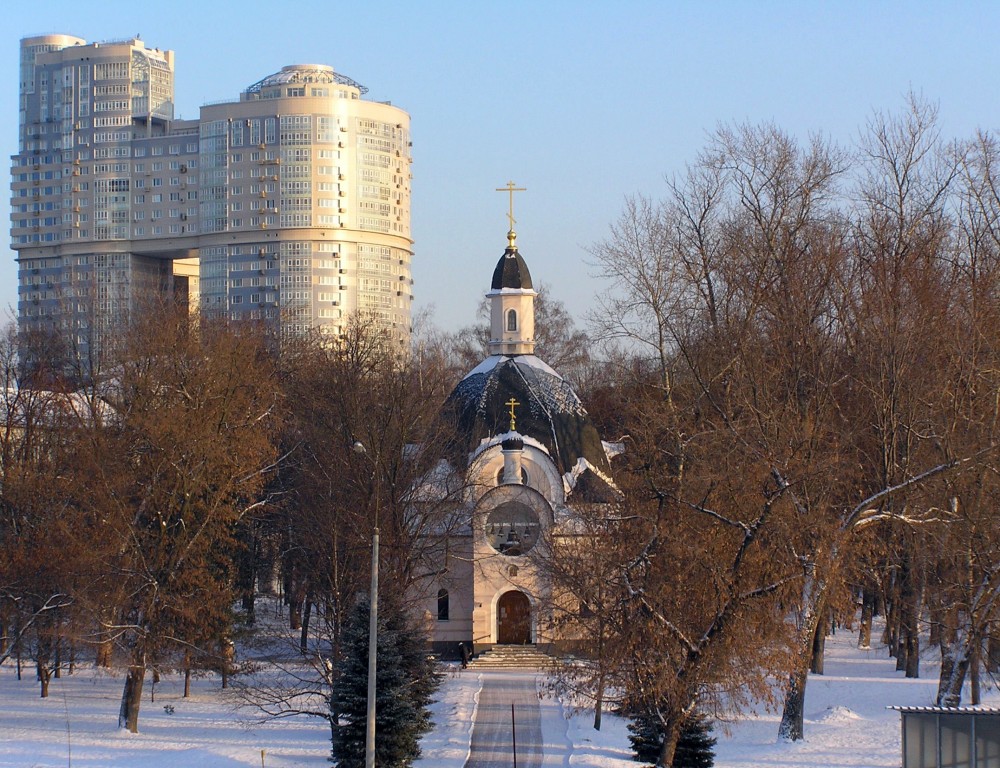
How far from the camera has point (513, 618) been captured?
4050 cm

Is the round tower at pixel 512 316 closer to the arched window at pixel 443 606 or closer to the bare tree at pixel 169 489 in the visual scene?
the arched window at pixel 443 606

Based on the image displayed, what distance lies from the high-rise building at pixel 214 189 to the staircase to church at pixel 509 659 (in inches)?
2514

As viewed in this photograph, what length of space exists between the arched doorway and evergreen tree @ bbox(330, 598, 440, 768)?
16.0 metres

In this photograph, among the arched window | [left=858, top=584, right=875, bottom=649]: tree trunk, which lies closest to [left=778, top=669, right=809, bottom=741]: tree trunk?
Answer: [left=858, top=584, right=875, bottom=649]: tree trunk

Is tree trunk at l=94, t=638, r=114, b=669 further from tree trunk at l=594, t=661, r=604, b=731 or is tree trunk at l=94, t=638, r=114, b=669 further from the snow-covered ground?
tree trunk at l=594, t=661, r=604, b=731

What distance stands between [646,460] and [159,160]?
8592 cm

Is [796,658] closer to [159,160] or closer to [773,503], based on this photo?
[773,503]

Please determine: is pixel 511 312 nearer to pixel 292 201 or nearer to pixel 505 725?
pixel 505 725

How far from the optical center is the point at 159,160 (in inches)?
4146

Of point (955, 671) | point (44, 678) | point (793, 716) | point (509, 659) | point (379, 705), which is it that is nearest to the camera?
point (379, 705)

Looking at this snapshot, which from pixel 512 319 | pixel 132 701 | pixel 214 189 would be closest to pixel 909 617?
pixel 132 701

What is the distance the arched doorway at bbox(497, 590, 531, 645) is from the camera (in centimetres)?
4038

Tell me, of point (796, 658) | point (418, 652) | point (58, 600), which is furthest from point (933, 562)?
point (58, 600)

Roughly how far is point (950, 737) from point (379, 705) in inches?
361
